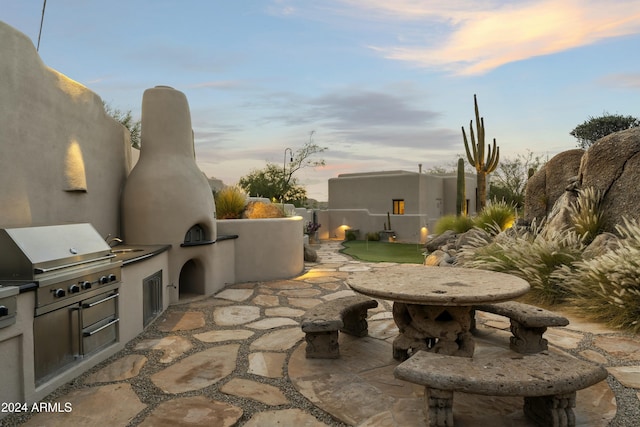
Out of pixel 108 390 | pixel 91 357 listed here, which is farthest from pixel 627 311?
pixel 91 357

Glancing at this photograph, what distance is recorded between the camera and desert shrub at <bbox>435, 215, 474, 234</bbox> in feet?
41.4

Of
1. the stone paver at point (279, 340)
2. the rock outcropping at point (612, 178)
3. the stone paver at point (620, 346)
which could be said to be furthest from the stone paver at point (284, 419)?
the rock outcropping at point (612, 178)

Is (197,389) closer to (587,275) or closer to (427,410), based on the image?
(427,410)

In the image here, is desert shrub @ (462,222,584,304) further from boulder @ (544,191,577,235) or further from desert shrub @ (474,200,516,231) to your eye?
desert shrub @ (474,200,516,231)

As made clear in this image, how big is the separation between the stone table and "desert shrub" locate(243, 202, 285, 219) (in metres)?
5.40

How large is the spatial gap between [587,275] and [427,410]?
13.0ft

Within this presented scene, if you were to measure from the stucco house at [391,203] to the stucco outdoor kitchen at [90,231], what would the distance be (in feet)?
38.7

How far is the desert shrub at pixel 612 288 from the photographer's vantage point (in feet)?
14.7

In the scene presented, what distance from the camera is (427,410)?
8.18ft

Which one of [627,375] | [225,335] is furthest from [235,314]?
[627,375]

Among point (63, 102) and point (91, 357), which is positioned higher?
point (63, 102)

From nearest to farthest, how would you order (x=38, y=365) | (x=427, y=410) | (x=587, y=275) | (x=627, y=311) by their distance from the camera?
1. (x=427, y=410)
2. (x=38, y=365)
3. (x=627, y=311)
4. (x=587, y=275)

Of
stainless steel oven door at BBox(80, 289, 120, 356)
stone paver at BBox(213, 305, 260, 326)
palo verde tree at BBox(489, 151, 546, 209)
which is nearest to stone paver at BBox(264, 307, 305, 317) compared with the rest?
stone paver at BBox(213, 305, 260, 326)

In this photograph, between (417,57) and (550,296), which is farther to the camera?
(417,57)
